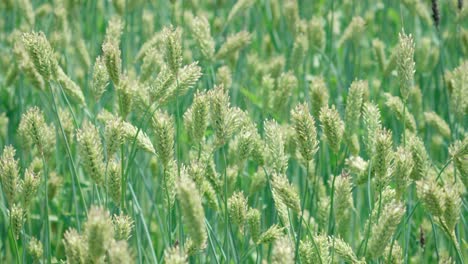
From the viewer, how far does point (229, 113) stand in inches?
70.5

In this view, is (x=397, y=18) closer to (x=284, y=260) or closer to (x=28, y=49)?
(x=28, y=49)

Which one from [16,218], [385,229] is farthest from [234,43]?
[385,229]

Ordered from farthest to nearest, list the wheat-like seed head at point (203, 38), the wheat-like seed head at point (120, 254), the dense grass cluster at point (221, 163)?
the wheat-like seed head at point (203, 38) → the dense grass cluster at point (221, 163) → the wheat-like seed head at point (120, 254)

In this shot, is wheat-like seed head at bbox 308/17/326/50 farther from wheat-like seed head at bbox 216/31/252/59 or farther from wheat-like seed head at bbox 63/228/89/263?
wheat-like seed head at bbox 63/228/89/263

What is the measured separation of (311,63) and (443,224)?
7.34ft

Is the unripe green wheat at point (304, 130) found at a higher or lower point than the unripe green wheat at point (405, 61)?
lower

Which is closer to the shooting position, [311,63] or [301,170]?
[301,170]

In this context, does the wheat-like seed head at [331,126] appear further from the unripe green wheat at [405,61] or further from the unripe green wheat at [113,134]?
the unripe green wheat at [113,134]

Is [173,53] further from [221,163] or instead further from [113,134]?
[221,163]

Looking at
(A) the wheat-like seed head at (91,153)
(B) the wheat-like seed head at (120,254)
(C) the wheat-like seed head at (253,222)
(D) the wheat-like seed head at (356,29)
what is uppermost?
(D) the wheat-like seed head at (356,29)

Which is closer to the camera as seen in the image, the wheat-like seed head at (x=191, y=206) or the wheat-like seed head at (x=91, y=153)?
the wheat-like seed head at (x=191, y=206)

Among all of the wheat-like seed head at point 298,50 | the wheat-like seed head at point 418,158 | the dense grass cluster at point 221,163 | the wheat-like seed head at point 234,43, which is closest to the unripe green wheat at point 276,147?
the dense grass cluster at point 221,163

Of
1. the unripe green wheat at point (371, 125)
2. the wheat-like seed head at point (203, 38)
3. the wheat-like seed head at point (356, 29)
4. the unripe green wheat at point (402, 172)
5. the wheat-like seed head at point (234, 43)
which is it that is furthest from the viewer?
the wheat-like seed head at point (356, 29)

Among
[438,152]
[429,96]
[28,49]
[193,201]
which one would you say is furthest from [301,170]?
[193,201]
